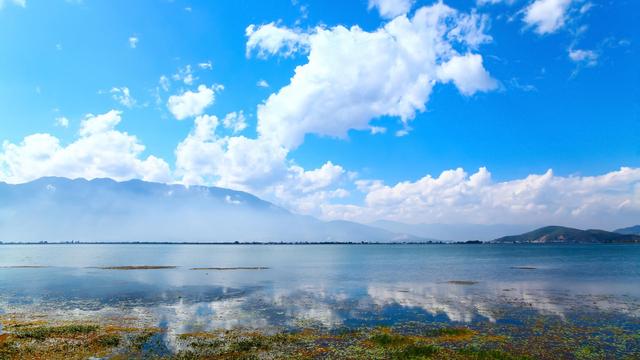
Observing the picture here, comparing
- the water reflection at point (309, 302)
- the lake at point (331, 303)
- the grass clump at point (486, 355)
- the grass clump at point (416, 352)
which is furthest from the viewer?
the water reflection at point (309, 302)

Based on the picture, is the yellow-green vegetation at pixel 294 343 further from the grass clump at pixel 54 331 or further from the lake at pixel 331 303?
the lake at pixel 331 303

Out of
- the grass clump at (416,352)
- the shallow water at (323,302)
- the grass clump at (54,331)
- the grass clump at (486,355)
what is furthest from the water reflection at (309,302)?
the grass clump at (486,355)

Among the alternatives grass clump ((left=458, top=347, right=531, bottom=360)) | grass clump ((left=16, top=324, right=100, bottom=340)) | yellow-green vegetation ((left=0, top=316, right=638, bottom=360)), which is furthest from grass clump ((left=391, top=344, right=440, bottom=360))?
grass clump ((left=16, top=324, right=100, bottom=340))

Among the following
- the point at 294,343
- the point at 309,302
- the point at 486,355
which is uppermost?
the point at 486,355

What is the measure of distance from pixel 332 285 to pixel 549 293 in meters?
39.1

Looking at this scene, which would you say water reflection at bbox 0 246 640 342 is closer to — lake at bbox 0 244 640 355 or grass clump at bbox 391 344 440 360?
lake at bbox 0 244 640 355

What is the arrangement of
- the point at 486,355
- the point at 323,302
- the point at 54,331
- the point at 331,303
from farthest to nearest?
the point at 323,302 < the point at 331,303 < the point at 54,331 < the point at 486,355

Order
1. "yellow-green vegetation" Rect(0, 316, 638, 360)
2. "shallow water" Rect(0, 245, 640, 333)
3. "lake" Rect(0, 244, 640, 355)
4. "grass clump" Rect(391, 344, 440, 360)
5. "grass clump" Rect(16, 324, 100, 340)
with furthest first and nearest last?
"shallow water" Rect(0, 245, 640, 333)
"lake" Rect(0, 244, 640, 355)
"grass clump" Rect(16, 324, 100, 340)
"yellow-green vegetation" Rect(0, 316, 638, 360)
"grass clump" Rect(391, 344, 440, 360)

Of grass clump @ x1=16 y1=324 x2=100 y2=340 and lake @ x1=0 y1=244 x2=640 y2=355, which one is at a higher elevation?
grass clump @ x1=16 y1=324 x2=100 y2=340

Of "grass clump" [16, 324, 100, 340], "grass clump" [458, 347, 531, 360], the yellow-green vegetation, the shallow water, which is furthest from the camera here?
the shallow water

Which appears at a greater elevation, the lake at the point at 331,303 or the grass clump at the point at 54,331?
the grass clump at the point at 54,331

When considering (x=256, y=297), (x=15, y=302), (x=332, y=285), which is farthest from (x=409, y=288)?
(x=15, y=302)

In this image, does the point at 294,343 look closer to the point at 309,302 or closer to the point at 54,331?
the point at 54,331

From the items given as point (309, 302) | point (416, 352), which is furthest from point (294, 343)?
point (309, 302)
